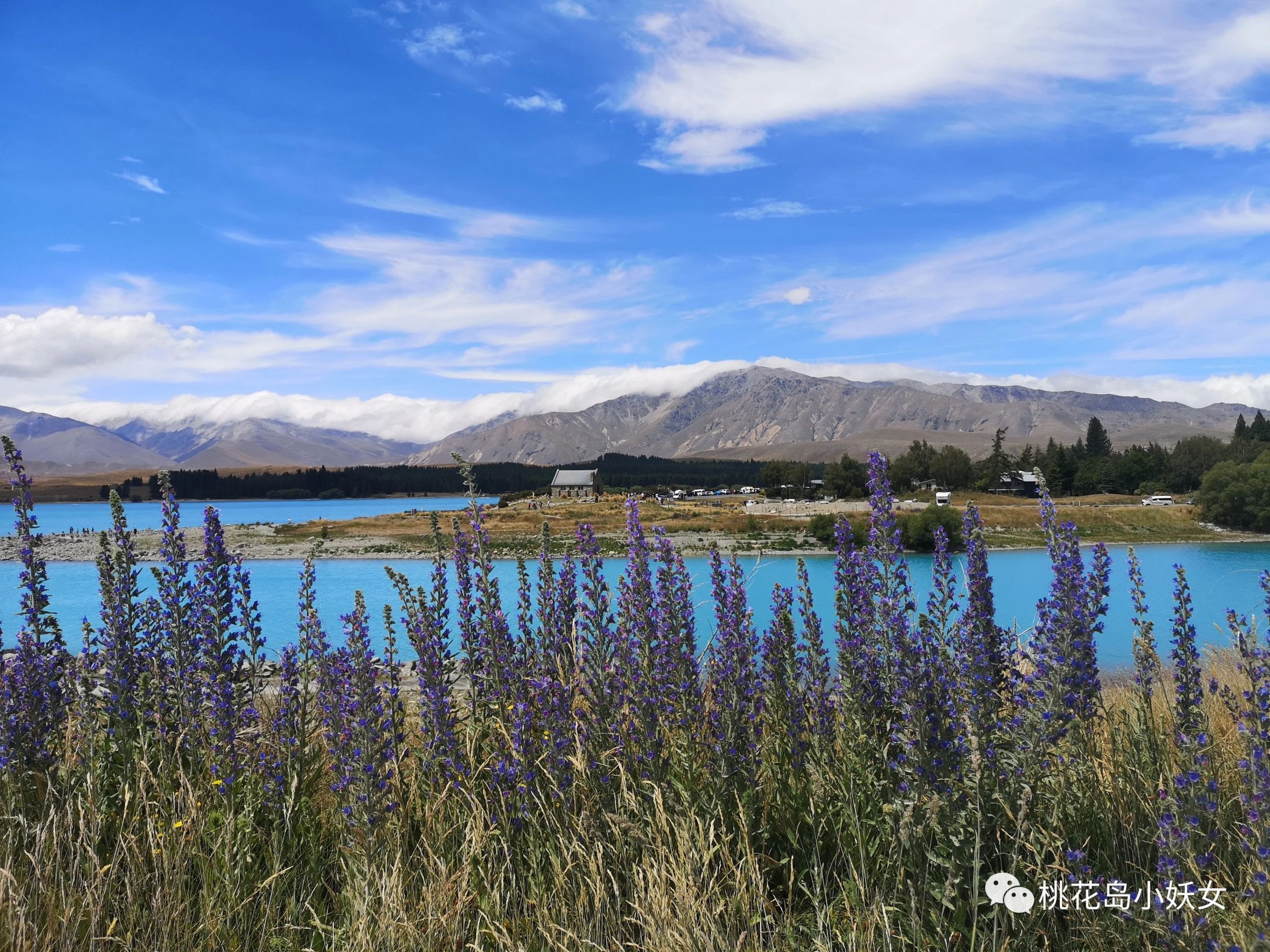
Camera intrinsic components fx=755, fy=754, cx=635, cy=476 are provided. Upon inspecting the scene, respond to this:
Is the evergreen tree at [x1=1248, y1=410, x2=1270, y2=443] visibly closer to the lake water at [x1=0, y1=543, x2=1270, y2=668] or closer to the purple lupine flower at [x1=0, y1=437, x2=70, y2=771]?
the lake water at [x1=0, y1=543, x2=1270, y2=668]

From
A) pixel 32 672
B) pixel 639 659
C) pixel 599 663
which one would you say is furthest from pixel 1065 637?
pixel 32 672

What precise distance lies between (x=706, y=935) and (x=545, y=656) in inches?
93.9

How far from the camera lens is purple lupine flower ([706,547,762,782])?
5.01 m

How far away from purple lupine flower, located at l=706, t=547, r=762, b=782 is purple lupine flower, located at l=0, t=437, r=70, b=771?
16.5 ft

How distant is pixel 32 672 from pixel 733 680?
536 centimetres

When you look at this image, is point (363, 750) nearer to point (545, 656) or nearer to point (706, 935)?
point (545, 656)

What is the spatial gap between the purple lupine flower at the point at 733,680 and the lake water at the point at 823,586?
552 inches

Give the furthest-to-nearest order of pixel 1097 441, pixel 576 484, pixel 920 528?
pixel 576 484, pixel 1097 441, pixel 920 528

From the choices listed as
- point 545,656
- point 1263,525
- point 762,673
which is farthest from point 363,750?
point 1263,525

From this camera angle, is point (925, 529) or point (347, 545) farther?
point (347, 545)

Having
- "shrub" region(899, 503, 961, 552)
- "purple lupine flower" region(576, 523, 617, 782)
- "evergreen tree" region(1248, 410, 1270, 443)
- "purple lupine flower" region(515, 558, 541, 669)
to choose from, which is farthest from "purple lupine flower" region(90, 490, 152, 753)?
"evergreen tree" region(1248, 410, 1270, 443)

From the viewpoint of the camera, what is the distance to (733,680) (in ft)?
17.5

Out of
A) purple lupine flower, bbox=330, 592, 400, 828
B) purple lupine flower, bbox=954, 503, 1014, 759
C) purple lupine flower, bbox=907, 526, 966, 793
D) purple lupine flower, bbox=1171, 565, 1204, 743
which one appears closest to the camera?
purple lupine flower, bbox=907, 526, 966, 793

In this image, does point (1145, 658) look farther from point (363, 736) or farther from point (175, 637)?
point (175, 637)
